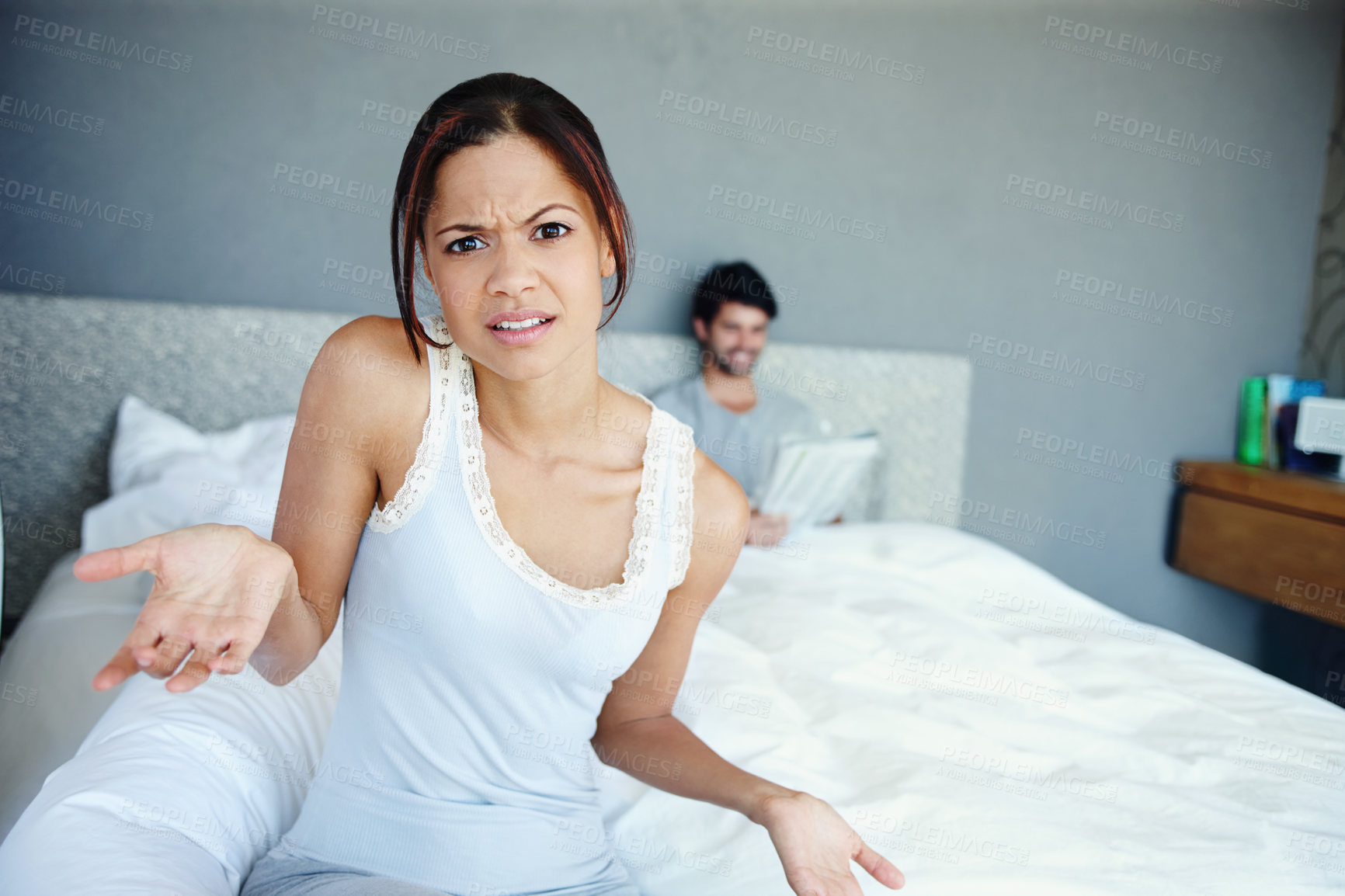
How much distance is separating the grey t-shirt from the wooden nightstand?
148 centimetres

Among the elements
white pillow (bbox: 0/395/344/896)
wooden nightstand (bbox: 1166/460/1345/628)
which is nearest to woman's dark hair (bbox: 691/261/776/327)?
white pillow (bbox: 0/395/344/896)

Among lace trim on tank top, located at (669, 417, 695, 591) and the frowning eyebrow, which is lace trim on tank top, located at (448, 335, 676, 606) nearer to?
lace trim on tank top, located at (669, 417, 695, 591)

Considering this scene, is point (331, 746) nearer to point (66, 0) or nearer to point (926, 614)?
point (926, 614)

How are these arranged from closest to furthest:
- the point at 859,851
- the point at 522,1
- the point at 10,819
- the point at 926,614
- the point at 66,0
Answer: the point at 859,851 < the point at 10,819 < the point at 926,614 < the point at 66,0 < the point at 522,1

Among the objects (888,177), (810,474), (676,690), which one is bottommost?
(676,690)

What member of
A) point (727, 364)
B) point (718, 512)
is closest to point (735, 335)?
point (727, 364)

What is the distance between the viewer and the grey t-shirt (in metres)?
2.29

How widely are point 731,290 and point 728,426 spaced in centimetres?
36

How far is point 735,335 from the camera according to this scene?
2.29m

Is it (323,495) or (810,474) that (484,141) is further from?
(810,474)

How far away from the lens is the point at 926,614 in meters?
1.65

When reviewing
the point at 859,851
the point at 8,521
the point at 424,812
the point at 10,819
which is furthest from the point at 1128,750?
the point at 8,521

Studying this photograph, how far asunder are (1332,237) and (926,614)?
2.37 m

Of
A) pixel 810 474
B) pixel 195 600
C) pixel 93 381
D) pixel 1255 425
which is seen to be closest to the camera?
pixel 195 600
